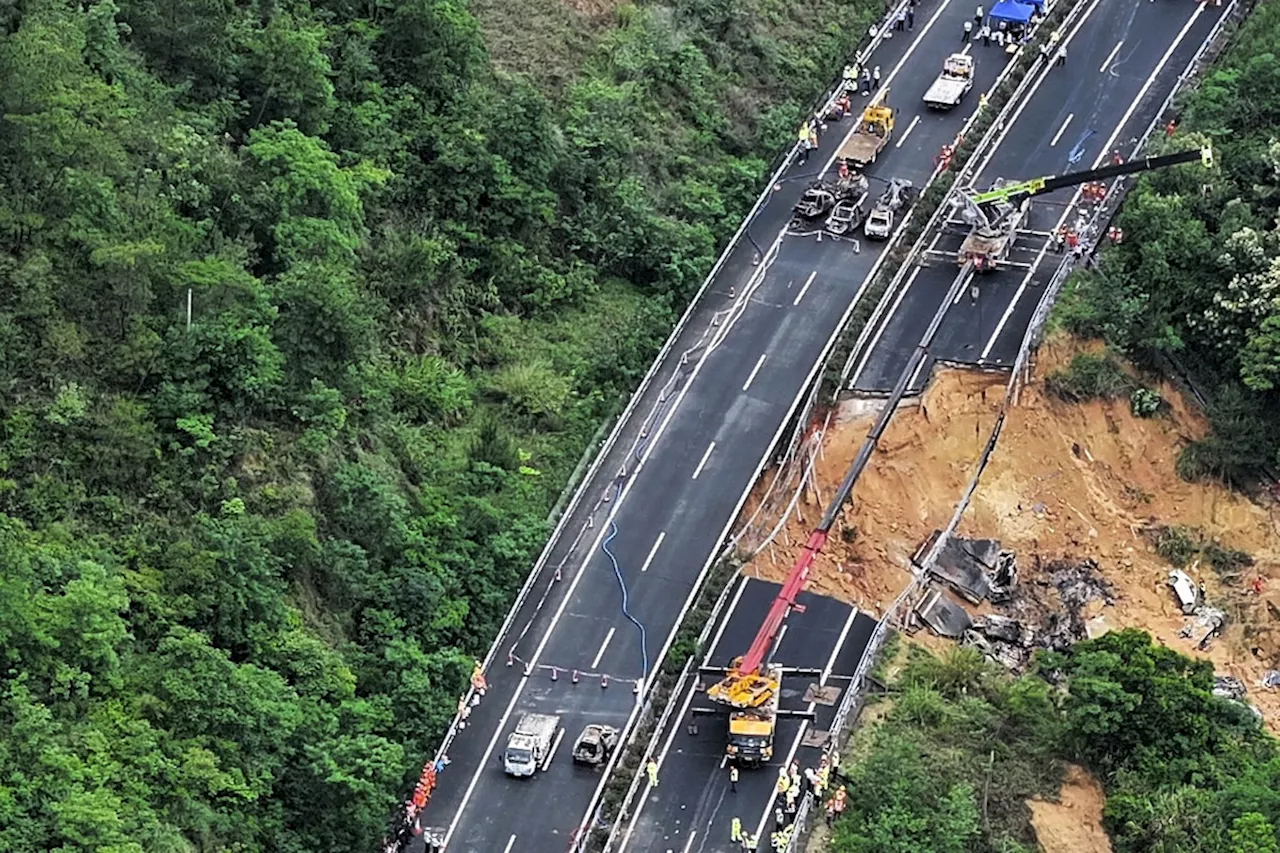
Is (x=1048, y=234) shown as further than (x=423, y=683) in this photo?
A: Yes

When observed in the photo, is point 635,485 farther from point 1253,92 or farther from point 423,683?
point 1253,92

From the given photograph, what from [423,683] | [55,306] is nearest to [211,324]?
[55,306]

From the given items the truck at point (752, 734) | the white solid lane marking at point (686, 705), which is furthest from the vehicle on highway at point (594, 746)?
the truck at point (752, 734)


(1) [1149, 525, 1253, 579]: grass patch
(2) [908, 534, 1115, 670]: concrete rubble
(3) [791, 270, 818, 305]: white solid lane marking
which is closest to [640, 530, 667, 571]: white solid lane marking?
(2) [908, 534, 1115, 670]: concrete rubble

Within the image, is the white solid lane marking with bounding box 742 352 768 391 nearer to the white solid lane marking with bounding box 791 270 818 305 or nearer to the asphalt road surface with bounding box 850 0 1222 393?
the white solid lane marking with bounding box 791 270 818 305

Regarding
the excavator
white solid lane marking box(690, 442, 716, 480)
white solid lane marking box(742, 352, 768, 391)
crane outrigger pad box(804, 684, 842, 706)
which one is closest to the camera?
crane outrigger pad box(804, 684, 842, 706)

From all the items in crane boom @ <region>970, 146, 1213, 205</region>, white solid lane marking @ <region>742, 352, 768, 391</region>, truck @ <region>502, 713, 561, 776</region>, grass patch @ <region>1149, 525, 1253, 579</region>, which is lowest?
truck @ <region>502, 713, 561, 776</region>

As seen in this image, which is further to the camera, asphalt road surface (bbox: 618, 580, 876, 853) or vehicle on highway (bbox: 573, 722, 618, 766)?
vehicle on highway (bbox: 573, 722, 618, 766)
